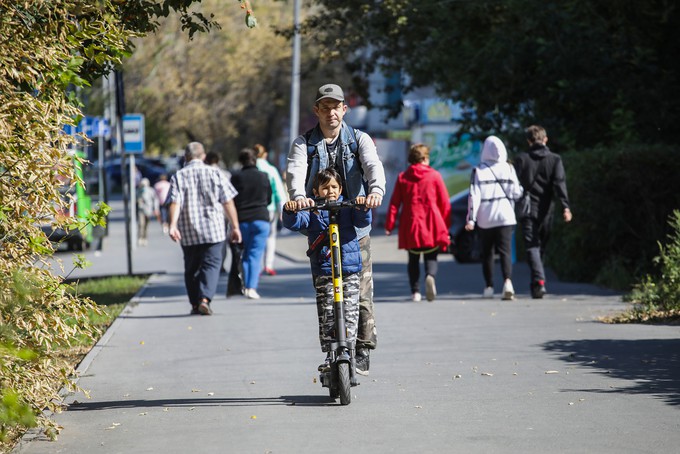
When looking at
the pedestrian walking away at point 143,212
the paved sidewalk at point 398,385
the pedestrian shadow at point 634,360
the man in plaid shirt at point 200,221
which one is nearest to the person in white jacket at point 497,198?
the paved sidewalk at point 398,385

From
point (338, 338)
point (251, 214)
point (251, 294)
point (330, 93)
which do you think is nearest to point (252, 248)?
point (251, 214)

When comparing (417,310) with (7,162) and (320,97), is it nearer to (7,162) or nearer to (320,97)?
(320,97)

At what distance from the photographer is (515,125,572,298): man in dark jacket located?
14.2 metres

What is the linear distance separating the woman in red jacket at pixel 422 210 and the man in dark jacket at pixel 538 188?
0.87 m

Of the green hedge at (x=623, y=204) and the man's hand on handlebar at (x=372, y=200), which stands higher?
the man's hand on handlebar at (x=372, y=200)

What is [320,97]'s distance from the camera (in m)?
7.64

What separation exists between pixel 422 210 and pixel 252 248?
2.25 m

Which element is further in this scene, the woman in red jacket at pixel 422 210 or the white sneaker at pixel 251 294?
the white sneaker at pixel 251 294

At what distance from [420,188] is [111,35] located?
778 centimetres

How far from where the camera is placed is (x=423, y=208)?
14.3 meters

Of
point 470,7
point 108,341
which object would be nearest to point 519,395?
point 108,341

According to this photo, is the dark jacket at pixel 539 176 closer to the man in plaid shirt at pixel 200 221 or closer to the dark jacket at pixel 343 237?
the man in plaid shirt at pixel 200 221

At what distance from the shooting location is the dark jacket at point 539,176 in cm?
1434

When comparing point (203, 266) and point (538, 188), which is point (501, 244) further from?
point (203, 266)
